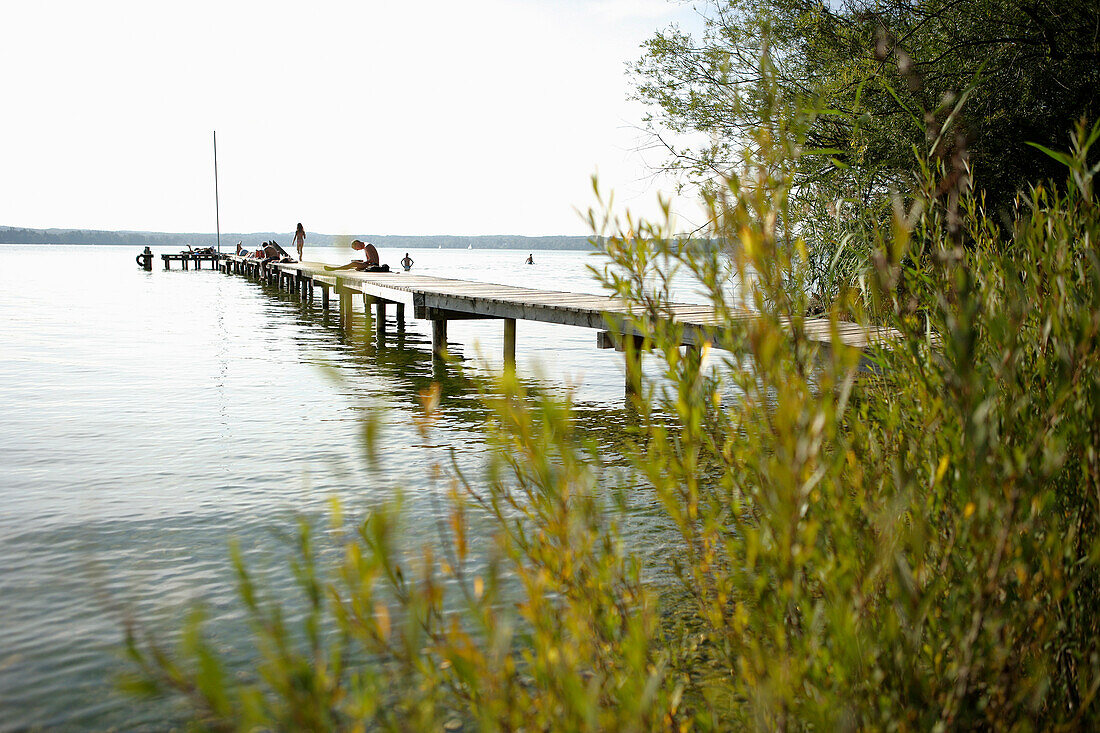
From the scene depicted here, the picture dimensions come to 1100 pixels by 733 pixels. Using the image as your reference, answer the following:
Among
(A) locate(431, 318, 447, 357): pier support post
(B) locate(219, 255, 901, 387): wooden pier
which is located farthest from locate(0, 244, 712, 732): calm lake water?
(B) locate(219, 255, 901, 387): wooden pier

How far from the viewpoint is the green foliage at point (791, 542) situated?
1.39 metres

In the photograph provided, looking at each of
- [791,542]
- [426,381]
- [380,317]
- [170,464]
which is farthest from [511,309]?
[791,542]

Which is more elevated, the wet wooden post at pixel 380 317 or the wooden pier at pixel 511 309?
the wooden pier at pixel 511 309

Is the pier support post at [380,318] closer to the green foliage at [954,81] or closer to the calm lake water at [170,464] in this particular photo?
the calm lake water at [170,464]

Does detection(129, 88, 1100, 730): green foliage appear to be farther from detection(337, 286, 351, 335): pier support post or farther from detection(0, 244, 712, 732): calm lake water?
detection(337, 286, 351, 335): pier support post

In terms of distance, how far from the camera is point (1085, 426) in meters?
2.11

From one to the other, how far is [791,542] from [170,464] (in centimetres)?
689

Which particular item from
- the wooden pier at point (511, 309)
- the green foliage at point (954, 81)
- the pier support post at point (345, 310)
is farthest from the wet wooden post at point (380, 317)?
the pier support post at point (345, 310)

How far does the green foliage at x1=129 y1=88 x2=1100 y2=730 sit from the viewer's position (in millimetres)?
1392

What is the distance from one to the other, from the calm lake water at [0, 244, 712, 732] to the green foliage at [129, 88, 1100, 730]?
0.81 ft

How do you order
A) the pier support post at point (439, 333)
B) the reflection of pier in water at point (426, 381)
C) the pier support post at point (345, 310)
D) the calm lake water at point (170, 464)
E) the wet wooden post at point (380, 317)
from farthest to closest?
the wet wooden post at point (380, 317)
the pier support post at point (439, 333)
the reflection of pier in water at point (426, 381)
the calm lake water at point (170, 464)
the pier support post at point (345, 310)

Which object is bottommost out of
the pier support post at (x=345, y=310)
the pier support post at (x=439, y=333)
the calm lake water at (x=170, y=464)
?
the calm lake water at (x=170, y=464)

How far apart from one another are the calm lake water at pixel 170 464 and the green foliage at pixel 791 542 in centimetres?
25

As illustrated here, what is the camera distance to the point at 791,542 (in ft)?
4.81
